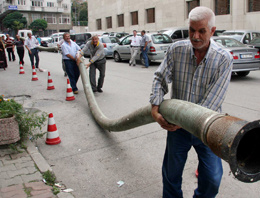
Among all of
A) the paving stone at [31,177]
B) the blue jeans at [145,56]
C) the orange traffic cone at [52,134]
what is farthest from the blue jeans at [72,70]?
the blue jeans at [145,56]

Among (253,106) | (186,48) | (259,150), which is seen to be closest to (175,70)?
(186,48)

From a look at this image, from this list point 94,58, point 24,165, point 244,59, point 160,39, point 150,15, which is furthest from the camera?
point 150,15

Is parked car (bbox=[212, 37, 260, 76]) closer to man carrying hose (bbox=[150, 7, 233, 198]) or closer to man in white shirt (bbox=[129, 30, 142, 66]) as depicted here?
man in white shirt (bbox=[129, 30, 142, 66])

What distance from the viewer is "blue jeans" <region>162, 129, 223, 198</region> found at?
8.48 feet

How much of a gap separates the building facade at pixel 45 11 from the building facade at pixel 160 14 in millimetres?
33329

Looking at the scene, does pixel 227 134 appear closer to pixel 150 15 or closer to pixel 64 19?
pixel 150 15

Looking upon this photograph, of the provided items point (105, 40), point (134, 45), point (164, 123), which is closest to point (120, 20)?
point (105, 40)

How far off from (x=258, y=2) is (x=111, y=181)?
26.6 meters

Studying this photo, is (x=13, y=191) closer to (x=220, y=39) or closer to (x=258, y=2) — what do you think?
(x=220, y=39)

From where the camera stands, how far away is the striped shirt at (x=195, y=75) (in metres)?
2.45

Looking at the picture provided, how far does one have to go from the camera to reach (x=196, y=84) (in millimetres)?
2551

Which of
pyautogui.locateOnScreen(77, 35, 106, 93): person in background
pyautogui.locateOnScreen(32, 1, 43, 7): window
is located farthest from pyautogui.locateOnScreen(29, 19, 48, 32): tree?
pyautogui.locateOnScreen(77, 35, 106, 93): person in background

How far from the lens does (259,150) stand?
1923 mm

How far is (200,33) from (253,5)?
90.9 ft
